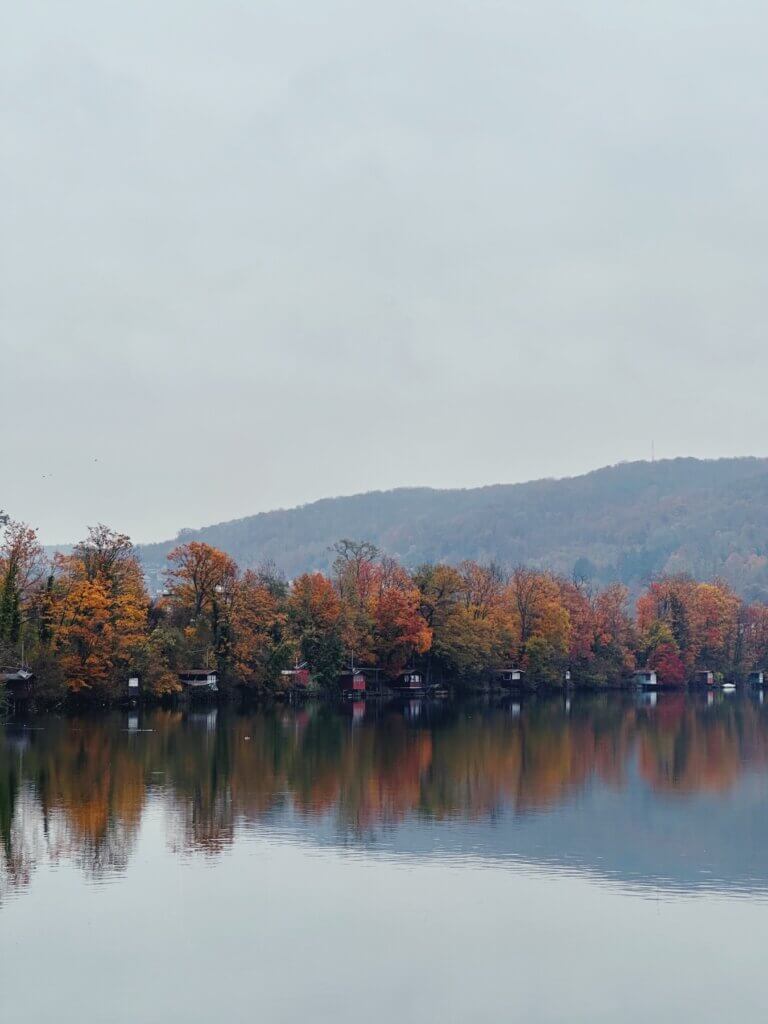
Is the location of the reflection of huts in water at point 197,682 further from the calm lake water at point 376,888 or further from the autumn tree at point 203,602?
the calm lake water at point 376,888

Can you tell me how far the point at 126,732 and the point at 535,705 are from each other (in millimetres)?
48069

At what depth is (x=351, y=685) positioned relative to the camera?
358 ft

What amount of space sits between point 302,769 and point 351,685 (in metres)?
56.3

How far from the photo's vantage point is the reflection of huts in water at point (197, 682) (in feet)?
308

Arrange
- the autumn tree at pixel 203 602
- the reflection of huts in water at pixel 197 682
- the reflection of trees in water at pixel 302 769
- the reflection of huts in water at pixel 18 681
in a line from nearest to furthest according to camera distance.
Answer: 1. the reflection of trees in water at pixel 302 769
2. the reflection of huts in water at pixel 18 681
3. the reflection of huts in water at pixel 197 682
4. the autumn tree at pixel 203 602

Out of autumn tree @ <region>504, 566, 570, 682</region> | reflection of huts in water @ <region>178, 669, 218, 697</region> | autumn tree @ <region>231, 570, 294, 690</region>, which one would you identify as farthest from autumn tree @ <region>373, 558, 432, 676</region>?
reflection of huts in water @ <region>178, 669, 218, 697</region>

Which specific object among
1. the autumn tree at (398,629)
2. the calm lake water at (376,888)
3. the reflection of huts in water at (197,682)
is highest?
the autumn tree at (398,629)

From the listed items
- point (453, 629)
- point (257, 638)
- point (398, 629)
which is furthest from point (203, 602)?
point (453, 629)

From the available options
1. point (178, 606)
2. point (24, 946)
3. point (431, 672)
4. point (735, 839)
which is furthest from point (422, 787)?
point (431, 672)

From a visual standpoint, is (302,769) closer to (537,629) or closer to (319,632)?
(319,632)

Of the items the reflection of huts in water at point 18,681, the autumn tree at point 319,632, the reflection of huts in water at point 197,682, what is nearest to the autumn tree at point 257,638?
the reflection of huts in water at point 197,682

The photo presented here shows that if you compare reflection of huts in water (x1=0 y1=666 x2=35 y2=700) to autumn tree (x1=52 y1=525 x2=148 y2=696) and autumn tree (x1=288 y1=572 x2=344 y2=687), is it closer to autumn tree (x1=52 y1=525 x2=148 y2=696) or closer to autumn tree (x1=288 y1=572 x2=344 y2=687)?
autumn tree (x1=52 y1=525 x2=148 y2=696)

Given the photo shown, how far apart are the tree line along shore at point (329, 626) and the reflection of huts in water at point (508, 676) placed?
65 cm

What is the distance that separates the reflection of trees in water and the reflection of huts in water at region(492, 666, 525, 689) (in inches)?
1352
